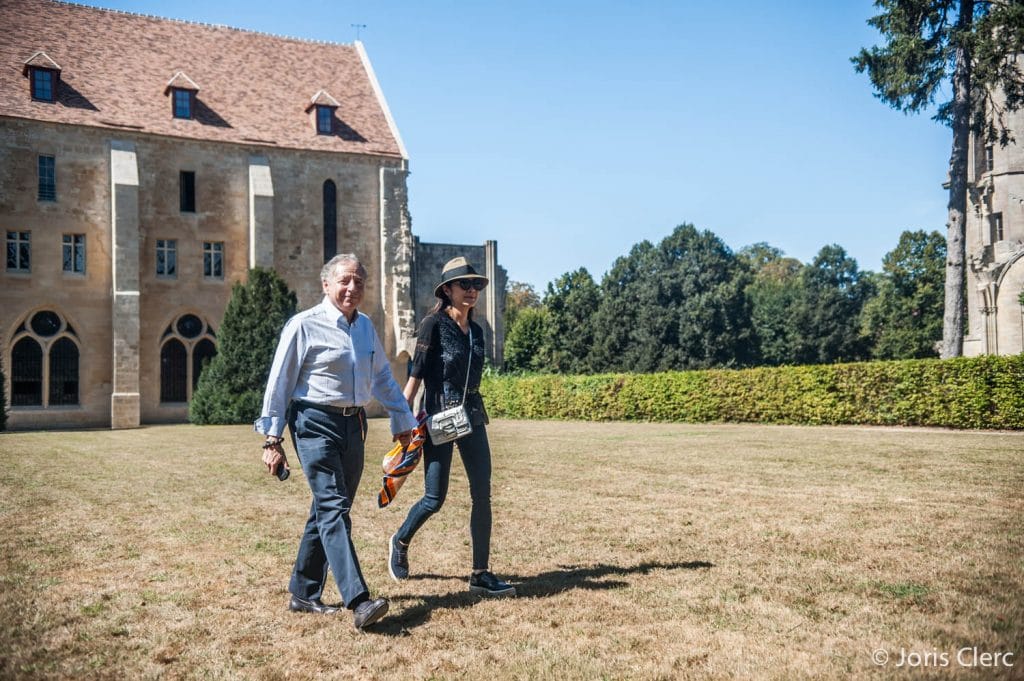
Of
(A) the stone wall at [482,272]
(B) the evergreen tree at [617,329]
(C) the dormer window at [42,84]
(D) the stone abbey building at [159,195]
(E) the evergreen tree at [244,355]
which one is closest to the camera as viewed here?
(E) the evergreen tree at [244,355]

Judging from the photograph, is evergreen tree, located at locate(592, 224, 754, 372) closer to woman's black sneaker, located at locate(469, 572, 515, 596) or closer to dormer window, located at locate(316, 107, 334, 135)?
Result: dormer window, located at locate(316, 107, 334, 135)

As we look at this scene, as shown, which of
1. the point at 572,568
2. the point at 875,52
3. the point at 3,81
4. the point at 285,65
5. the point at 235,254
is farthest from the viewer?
the point at 285,65

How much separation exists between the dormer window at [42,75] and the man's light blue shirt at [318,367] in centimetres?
3011

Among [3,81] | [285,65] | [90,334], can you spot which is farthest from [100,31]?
[90,334]

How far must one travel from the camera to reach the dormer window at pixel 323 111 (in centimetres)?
3425

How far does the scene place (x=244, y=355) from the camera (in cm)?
2845

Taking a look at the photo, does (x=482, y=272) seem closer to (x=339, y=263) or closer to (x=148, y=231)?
(x=148, y=231)

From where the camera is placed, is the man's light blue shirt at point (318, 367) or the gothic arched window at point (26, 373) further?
the gothic arched window at point (26, 373)

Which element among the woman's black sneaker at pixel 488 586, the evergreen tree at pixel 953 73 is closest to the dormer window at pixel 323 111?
the evergreen tree at pixel 953 73

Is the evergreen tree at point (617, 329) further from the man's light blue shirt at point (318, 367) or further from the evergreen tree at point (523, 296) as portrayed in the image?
the man's light blue shirt at point (318, 367)

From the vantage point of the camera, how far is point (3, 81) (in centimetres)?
2975

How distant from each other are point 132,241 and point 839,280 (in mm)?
52663

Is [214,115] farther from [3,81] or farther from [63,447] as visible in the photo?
[63,447]

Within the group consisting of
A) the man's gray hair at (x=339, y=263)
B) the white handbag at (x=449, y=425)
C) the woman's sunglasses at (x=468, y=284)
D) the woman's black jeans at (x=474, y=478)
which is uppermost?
the man's gray hair at (x=339, y=263)
